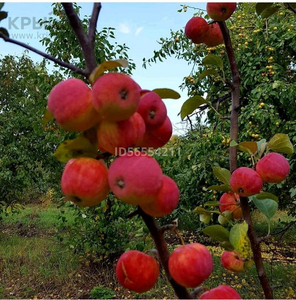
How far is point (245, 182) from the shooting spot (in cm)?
85

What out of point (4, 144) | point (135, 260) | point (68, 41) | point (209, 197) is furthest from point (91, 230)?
point (135, 260)

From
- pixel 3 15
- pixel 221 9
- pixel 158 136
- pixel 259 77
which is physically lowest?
pixel 158 136

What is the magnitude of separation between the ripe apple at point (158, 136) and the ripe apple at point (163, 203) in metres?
0.07

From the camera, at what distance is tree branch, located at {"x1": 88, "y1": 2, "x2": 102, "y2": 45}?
0.47m

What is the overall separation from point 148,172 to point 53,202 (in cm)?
1083

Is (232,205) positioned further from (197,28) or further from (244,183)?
(197,28)

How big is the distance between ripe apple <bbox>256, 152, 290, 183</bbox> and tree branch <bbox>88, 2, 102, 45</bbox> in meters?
0.65

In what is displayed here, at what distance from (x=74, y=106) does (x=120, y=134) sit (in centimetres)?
8

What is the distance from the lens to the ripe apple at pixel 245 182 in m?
0.85

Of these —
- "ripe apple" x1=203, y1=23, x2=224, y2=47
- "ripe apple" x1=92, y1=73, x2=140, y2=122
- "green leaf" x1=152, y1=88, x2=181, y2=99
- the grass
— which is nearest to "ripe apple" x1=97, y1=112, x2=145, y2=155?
"ripe apple" x1=92, y1=73, x2=140, y2=122

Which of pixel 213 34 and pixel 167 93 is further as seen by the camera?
pixel 213 34

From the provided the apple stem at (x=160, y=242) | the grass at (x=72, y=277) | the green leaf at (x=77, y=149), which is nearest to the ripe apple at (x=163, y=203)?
the apple stem at (x=160, y=242)

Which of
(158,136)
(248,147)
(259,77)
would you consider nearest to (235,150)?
(248,147)

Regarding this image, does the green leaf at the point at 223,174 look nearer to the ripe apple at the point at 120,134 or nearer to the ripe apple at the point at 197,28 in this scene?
the ripe apple at the point at 197,28
